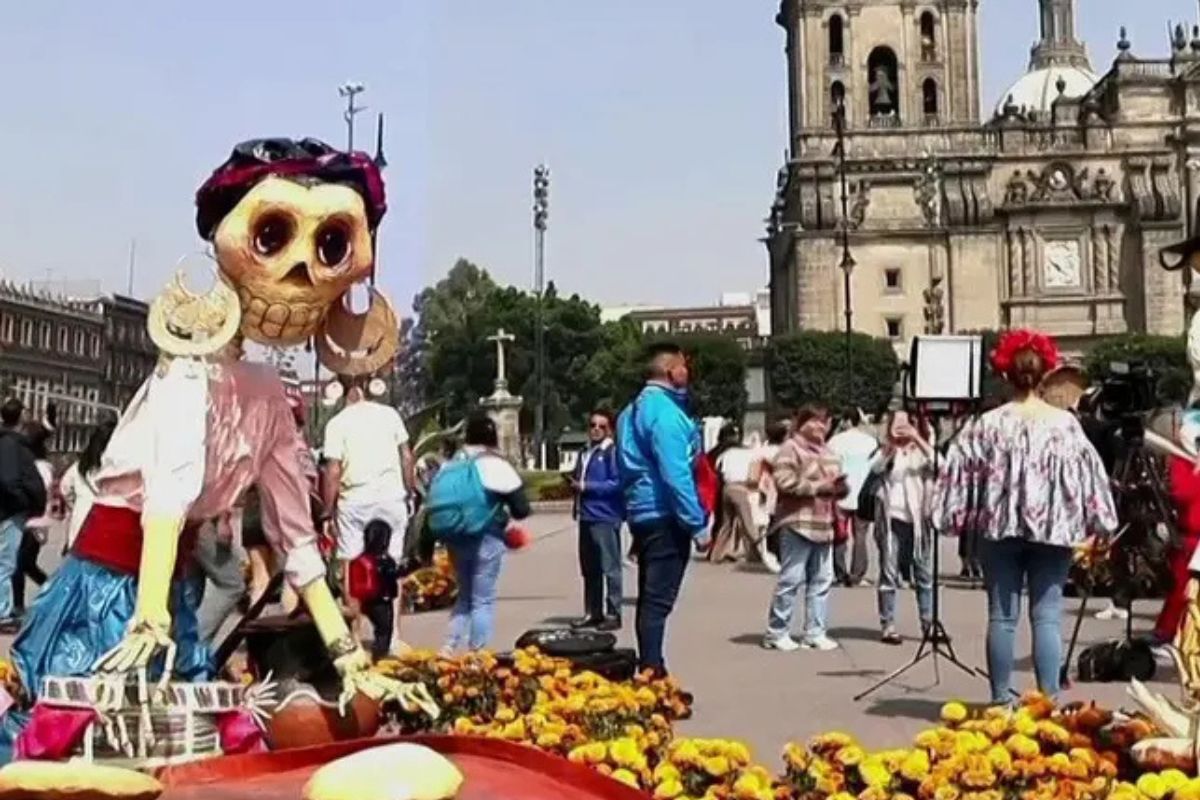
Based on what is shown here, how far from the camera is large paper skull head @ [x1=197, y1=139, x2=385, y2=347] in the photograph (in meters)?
4.29

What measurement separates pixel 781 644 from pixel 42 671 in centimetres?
727

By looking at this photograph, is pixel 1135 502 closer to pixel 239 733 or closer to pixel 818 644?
pixel 818 644

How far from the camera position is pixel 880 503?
12500 millimetres

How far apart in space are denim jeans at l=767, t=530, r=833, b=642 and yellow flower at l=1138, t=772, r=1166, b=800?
6071 millimetres

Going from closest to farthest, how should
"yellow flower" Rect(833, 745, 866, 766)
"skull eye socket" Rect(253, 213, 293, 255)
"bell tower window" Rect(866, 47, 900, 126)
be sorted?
"skull eye socket" Rect(253, 213, 293, 255), "yellow flower" Rect(833, 745, 866, 766), "bell tower window" Rect(866, 47, 900, 126)

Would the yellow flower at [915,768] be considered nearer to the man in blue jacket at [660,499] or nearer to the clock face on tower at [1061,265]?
the man in blue jacket at [660,499]

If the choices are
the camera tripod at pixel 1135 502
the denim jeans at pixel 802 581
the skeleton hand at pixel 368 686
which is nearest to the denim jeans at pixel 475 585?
the denim jeans at pixel 802 581

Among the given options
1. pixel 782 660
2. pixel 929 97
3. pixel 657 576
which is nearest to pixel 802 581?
pixel 782 660

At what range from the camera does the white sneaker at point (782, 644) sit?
10734mm

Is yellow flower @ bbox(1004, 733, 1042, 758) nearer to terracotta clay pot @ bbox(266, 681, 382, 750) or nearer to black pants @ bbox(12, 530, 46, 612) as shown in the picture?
terracotta clay pot @ bbox(266, 681, 382, 750)

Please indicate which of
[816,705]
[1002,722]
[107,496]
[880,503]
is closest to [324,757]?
[107,496]

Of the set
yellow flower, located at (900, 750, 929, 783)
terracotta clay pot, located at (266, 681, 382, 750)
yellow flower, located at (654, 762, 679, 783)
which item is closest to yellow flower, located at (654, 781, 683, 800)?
yellow flower, located at (654, 762, 679, 783)

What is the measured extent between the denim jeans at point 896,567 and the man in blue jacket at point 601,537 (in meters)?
1.90

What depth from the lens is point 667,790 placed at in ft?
15.6
